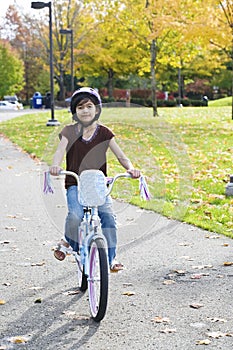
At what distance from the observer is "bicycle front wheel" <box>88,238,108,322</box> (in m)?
4.84

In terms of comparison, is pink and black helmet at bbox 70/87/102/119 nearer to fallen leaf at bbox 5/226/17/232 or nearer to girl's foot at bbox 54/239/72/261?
girl's foot at bbox 54/239/72/261

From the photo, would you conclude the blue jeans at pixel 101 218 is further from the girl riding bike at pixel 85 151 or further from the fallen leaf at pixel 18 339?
the fallen leaf at pixel 18 339

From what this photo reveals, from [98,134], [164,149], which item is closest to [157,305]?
[98,134]

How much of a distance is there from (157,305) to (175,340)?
751mm

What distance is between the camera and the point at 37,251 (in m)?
7.29

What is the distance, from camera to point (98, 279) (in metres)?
5.06

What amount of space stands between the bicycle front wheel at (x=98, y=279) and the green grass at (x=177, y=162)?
3.52ft

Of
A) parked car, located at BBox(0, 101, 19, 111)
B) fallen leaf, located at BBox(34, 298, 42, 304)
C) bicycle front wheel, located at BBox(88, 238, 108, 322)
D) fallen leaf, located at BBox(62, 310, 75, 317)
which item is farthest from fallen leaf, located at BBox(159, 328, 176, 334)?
parked car, located at BBox(0, 101, 19, 111)

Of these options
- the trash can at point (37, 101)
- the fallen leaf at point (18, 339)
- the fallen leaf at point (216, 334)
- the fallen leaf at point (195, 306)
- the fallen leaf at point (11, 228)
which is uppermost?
the trash can at point (37, 101)

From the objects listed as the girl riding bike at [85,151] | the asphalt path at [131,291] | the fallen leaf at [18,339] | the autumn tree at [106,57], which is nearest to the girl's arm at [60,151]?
the girl riding bike at [85,151]

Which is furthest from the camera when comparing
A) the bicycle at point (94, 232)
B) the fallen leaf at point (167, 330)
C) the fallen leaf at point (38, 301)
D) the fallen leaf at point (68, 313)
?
the fallen leaf at point (38, 301)

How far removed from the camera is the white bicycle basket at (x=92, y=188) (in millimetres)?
5082

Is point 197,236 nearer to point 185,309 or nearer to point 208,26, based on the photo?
point 185,309

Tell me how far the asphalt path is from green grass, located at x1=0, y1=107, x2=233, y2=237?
23.0 inches
